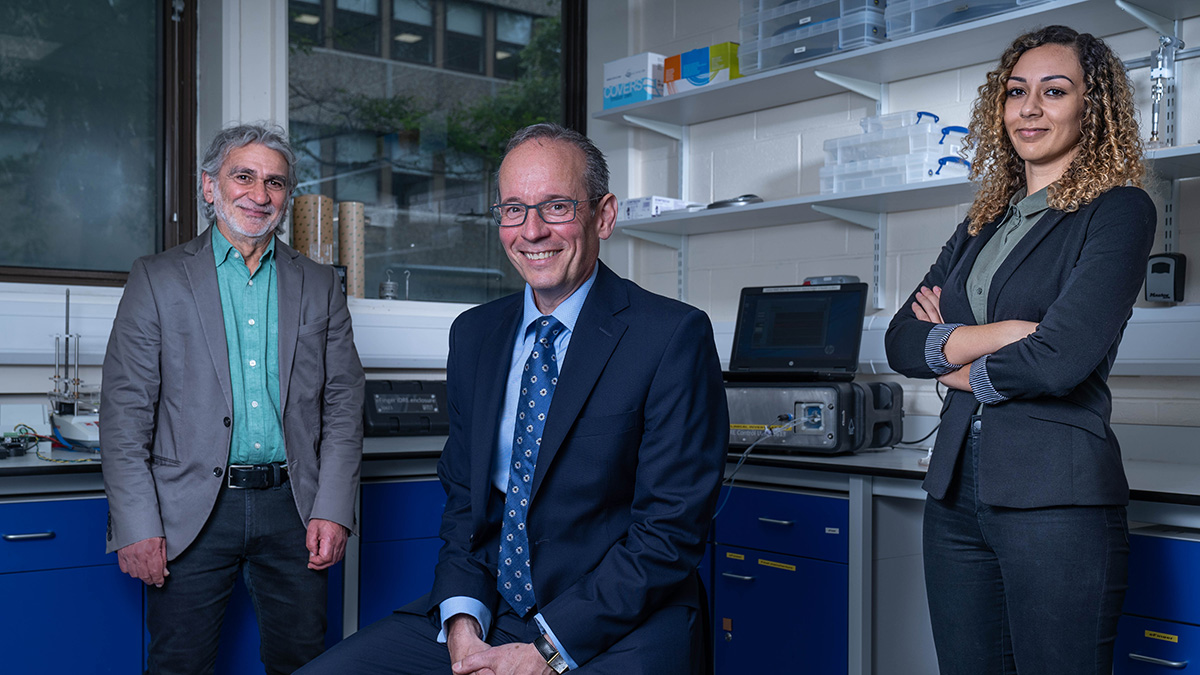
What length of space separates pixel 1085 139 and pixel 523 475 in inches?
Result: 44.5

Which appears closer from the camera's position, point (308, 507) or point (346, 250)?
point (308, 507)

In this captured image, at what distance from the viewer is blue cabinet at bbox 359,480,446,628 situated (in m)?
2.75

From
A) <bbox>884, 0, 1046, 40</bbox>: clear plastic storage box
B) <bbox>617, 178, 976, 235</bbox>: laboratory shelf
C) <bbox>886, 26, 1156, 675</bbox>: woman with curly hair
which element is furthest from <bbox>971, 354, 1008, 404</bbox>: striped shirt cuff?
<bbox>884, 0, 1046, 40</bbox>: clear plastic storage box

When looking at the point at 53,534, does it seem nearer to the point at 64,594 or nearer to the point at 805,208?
the point at 64,594

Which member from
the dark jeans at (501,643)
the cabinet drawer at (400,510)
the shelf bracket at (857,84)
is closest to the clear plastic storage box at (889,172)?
the shelf bracket at (857,84)

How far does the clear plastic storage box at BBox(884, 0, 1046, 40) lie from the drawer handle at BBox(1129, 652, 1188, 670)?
1.58 metres

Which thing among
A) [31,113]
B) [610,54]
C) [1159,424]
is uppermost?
[610,54]

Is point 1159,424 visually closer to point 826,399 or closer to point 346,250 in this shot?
point 826,399

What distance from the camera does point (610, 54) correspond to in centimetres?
409

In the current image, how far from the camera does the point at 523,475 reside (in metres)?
1.55

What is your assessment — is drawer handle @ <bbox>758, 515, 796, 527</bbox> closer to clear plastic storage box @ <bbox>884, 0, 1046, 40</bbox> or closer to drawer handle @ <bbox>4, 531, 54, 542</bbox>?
clear plastic storage box @ <bbox>884, 0, 1046, 40</bbox>

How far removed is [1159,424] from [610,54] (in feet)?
7.98

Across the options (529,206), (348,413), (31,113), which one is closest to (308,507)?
(348,413)

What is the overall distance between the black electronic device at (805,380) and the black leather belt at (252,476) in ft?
4.10
